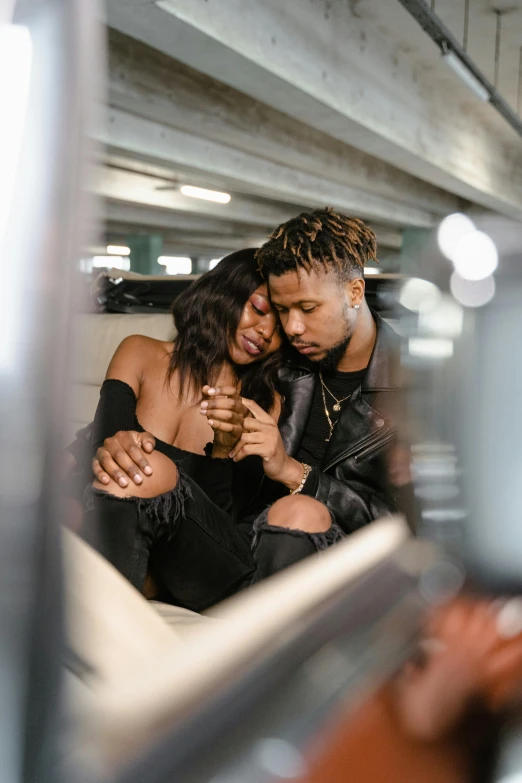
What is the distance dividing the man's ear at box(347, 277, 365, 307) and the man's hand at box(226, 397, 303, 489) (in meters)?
0.43

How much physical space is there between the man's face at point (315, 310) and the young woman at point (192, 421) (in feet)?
0.44

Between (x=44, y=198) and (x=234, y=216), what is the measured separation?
11525mm

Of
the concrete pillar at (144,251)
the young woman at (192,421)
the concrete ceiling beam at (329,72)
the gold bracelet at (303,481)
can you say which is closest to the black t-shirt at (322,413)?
the young woman at (192,421)

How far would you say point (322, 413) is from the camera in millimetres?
2008

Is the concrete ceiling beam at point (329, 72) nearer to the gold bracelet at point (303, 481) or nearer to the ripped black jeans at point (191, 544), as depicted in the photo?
the gold bracelet at point (303, 481)

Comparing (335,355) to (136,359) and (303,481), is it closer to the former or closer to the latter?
(303,481)

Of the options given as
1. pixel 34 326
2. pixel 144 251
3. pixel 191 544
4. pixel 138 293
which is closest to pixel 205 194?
pixel 144 251

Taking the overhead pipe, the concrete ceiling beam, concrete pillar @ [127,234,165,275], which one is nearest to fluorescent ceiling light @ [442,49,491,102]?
the overhead pipe

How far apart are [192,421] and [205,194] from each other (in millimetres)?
9177

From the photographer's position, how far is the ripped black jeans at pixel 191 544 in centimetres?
134

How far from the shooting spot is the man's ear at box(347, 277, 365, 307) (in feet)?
6.40

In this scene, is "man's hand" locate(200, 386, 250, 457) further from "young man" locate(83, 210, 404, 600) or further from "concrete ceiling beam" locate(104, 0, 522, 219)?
"concrete ceiling beam" locate(104, 0, 522, 219)

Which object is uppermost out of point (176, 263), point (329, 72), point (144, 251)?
point (176, 263)

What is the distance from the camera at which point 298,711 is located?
0.50 meters
